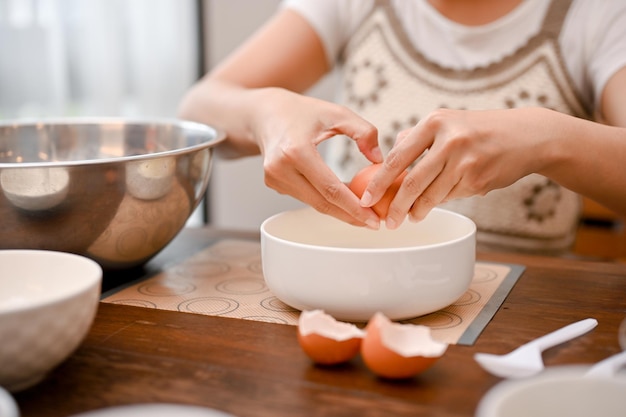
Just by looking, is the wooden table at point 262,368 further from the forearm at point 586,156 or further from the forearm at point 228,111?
the forearm at point 228,111

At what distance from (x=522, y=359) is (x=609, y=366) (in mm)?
75

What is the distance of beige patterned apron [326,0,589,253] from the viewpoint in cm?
137

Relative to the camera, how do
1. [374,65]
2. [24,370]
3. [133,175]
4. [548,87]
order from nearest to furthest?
[24,370] → [133,175] → [548,87] → [374,65]

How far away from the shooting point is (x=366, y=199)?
841 millimetres

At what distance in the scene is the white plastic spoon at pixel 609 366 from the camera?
0.64m

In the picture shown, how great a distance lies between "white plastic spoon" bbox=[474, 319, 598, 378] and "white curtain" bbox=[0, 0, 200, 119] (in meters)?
2.10

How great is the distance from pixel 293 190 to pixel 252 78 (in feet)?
1.90

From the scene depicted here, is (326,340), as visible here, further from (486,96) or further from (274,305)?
(486,96)

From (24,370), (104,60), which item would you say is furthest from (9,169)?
(104,60)

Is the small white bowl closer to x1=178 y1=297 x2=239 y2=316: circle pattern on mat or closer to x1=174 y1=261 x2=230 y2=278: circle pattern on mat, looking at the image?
x1=178 y1=297 x2=239 y2=316: circle pattern on mat

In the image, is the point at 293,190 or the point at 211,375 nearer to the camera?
the point at 211,375

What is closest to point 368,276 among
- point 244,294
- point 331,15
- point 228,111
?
point 244,294

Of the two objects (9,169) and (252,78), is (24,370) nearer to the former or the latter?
(9,169)

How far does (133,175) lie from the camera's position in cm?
88
